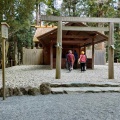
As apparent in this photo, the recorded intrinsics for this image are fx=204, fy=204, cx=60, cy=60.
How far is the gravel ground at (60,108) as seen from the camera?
11.5 feet

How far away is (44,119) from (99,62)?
1837 cm

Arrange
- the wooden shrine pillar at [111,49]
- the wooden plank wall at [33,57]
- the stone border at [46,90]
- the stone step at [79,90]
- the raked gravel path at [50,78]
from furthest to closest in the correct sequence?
the wooden plank wall at [33,57], the wooden shrine pillar at [111,49], the raked gravel path at [50,78], the stone step at [79,90], the stone border at [46,90]

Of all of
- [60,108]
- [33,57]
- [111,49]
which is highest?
[111,49]

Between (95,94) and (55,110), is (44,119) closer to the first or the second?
(55,110)

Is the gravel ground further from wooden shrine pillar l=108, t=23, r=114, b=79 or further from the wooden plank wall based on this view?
the wooden plank wall

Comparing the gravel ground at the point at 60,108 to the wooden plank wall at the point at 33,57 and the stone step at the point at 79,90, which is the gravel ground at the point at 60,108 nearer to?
the stone step at the point at 79,90

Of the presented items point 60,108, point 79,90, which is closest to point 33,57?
point 79,90

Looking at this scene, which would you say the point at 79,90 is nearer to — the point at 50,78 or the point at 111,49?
the point at 50,78

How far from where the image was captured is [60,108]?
4.10 metres

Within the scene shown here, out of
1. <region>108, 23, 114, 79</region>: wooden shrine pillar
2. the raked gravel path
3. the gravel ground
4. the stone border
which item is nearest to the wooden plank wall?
the raked gravel path

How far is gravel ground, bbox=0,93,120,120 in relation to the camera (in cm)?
351

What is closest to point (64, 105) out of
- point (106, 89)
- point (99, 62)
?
point (106, 89)

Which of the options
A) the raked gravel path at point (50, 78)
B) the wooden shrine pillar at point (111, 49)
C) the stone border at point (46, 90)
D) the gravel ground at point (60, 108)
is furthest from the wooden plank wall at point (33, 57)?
the gravel ground at point (60, 108)

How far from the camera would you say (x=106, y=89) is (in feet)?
20.0
